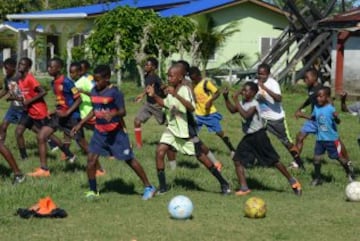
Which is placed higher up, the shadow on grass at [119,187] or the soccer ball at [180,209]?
the soccer ball at [180,209]

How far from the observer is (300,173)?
1074 centimetres

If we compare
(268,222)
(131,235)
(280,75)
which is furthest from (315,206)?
(280,75)

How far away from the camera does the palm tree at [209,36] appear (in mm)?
31969

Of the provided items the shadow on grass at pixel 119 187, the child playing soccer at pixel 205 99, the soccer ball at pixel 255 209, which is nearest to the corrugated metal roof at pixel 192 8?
the child playing soccer at pixel 205 99

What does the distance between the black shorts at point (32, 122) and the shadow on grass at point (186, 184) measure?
6.54 feet

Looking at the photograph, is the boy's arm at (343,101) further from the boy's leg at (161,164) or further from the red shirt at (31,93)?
the red shirt at (31,93)

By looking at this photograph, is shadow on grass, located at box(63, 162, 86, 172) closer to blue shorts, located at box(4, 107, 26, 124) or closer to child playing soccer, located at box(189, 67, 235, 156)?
blue shorts, located at box(4, 107, 26, 124)

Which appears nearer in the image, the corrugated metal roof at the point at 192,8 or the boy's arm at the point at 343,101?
the boy's arm at the point at 343,101

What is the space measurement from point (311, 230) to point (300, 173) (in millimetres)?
3450

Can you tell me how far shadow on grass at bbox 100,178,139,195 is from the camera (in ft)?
30.5

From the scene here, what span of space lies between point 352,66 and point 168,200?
17.1m

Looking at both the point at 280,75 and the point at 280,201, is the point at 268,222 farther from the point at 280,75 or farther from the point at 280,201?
the point at 280,75

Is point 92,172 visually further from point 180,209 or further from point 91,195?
point 180,209

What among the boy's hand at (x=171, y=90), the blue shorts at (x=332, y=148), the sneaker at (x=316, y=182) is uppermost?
the boy's hand at (x=171, y=90)
